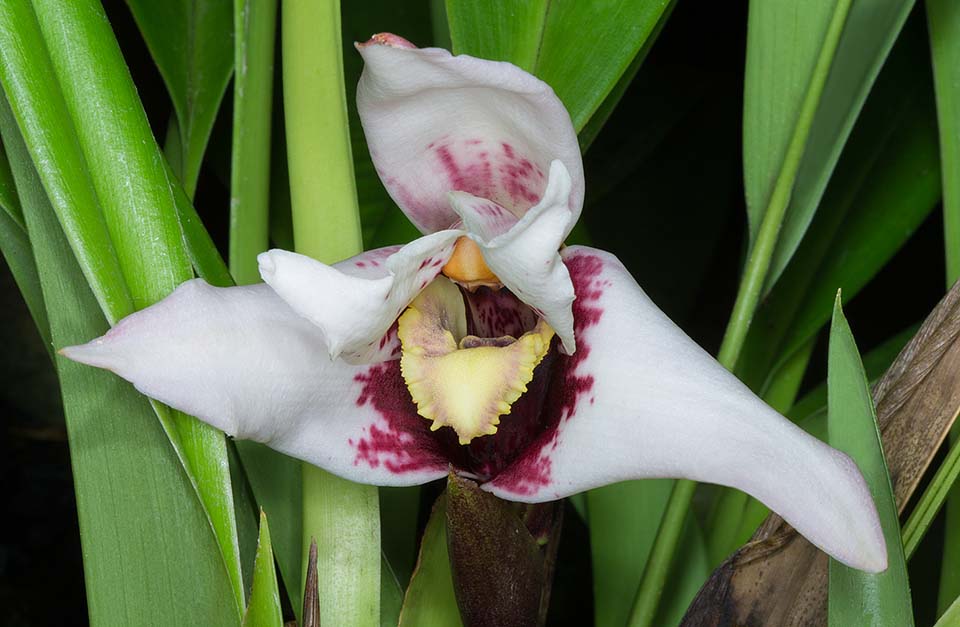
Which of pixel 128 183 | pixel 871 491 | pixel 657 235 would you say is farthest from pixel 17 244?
pixel 657 235

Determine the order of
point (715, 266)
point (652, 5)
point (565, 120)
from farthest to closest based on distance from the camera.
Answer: point (715, 266), point (652, 5), point (565, 120)

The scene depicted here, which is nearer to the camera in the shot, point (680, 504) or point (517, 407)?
point (517, 407)

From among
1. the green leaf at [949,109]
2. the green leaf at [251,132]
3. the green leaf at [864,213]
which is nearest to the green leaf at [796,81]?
the green leaf at [949,109]

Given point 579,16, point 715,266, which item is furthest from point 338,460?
point 715,266

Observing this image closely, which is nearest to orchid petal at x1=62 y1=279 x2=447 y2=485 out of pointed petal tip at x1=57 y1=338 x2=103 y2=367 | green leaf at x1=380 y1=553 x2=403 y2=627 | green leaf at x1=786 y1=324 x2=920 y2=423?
pointed petal tip at x1=57 y1=338 x2=103 y2=367

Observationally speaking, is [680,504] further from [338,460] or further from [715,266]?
[715,266]

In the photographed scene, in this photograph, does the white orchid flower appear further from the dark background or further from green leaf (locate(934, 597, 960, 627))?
the dark background

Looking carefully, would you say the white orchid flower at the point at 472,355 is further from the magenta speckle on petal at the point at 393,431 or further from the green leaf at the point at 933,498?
the green leaf at the point at 933,498
